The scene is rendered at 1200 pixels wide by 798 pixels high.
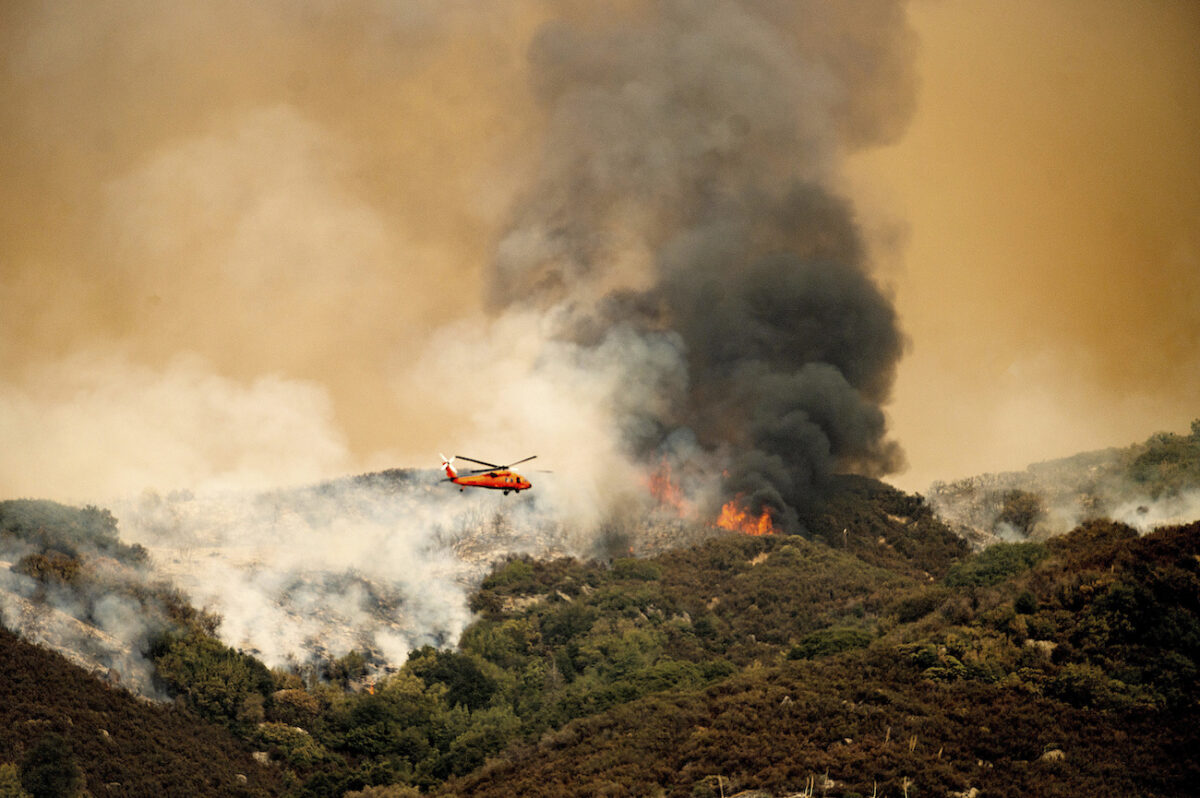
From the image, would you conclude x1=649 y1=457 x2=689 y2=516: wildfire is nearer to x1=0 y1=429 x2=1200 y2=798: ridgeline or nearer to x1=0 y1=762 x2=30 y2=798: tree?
x1=0 y1=429 x2=1200 y2=798: ridgeline

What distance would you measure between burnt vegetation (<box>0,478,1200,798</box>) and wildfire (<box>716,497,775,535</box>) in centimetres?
1146

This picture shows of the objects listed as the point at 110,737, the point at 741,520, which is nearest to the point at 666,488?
the point at 741,520

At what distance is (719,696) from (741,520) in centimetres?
4854

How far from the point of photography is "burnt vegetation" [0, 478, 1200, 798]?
45.3 m

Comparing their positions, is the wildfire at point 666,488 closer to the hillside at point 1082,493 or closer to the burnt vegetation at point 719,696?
the burnt vegetation at point 719,696

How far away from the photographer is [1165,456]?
90.9 metres

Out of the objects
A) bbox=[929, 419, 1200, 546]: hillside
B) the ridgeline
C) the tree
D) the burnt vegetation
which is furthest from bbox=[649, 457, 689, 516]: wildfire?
the tree

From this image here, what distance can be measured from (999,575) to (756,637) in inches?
773

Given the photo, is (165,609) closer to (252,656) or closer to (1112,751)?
(252,656)

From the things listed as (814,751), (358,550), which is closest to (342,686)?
(358,550)

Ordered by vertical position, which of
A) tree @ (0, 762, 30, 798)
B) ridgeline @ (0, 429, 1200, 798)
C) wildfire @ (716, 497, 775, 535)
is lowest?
tree @ (0, 762, 30, 798)

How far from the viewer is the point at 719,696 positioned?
58625 millimetres

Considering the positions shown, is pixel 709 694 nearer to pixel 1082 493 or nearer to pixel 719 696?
pixel 719 696

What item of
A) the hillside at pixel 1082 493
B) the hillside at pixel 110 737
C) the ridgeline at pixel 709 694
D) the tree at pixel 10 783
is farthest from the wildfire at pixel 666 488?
the tree at pixel 10 783
